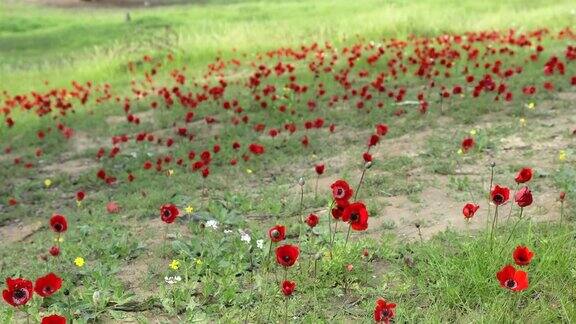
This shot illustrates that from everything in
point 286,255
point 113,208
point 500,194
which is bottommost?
point 113,208

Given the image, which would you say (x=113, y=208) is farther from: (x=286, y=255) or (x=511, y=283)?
(x=511, y=283)

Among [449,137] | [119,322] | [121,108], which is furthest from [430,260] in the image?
[121,108]

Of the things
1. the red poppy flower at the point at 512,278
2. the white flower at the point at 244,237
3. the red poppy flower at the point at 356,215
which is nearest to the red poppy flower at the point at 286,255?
the red poppy flower at the point at 356,215

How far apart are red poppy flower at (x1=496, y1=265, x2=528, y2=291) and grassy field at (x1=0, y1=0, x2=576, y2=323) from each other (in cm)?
44

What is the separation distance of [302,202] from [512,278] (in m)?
2.80

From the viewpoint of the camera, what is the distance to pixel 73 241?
4820 millimetres

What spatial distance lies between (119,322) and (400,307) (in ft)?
4.99

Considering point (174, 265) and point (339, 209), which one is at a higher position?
point (339, 209)

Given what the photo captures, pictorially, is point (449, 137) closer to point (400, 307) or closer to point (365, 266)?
point (365, 266)

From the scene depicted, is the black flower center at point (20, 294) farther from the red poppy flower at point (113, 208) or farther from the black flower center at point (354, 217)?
the red poppy flower at point (113, 208)

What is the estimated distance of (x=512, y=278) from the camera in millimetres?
2543

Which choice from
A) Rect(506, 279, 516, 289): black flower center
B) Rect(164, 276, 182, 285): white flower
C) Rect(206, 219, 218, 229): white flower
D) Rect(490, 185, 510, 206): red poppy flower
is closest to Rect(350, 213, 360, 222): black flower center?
Rect(490, 185, 510, 206): red poppy flower

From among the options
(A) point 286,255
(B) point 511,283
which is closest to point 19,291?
(A) point 286,255

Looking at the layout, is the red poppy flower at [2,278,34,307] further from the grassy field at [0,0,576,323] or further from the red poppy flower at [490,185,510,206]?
the red poppy flower at [490,185,510,206]
